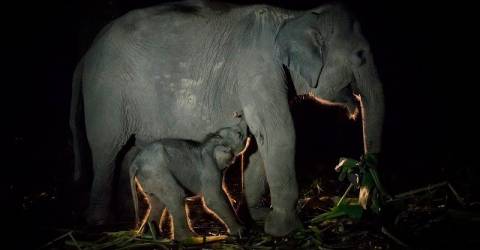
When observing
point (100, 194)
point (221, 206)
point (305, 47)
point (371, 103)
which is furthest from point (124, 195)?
point (371, 103)

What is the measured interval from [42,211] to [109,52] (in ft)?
5.28

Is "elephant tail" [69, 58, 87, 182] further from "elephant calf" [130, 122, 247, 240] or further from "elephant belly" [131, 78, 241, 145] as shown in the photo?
"elephant calf" [130, 122, 247, 240]

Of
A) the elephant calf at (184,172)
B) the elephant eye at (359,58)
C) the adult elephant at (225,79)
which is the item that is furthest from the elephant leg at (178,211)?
the elephant eye at (359,58)

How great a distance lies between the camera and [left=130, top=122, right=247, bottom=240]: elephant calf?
3.10 m

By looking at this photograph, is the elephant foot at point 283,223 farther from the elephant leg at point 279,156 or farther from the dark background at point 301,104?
the dark background at point 301,104

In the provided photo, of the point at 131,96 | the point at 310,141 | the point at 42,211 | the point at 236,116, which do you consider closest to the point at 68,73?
the point at 310,141

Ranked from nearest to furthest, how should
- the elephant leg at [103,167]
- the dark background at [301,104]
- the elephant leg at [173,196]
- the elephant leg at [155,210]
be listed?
1. the elephant leg at [173,196]
2. the elephant leg at [155,210]
3. the elephant leg at [103,167]
4. the dark background at [301,104]

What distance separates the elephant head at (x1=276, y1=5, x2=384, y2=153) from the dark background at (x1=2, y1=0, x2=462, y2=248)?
65.9 inches

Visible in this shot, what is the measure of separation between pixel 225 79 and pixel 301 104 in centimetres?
210

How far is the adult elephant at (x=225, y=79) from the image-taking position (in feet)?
10.4

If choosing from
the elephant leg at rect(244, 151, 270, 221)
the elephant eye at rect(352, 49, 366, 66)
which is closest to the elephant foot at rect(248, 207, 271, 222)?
the elephant leg at rect(244, 151, 270, 221)

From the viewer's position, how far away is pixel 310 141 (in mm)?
7988

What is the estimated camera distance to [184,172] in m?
3.18

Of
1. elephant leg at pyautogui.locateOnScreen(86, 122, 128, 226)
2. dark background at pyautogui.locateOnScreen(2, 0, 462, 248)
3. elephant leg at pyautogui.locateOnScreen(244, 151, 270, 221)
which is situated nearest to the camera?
elephant leg at pyautogui.locateOnScreen(86, 122, 128, 226)
